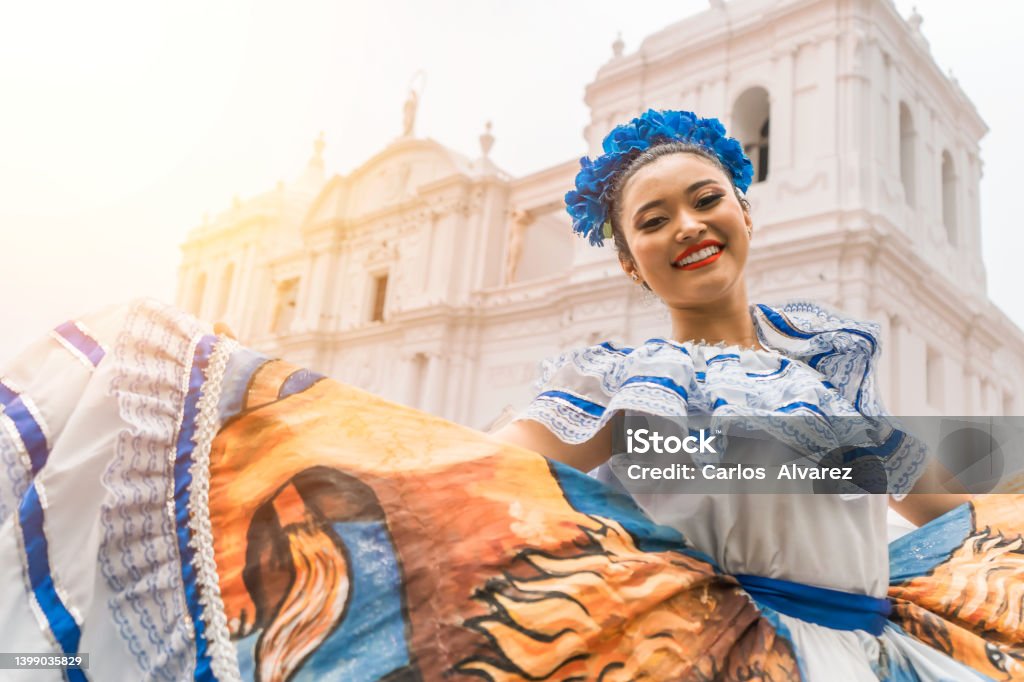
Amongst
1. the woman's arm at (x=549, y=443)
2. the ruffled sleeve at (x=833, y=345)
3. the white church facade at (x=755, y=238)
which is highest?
the white church facade at (x=755, y=238)

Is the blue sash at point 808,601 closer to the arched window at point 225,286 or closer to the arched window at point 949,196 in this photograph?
the arched window at point 949,196

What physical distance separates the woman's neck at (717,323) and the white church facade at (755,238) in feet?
23.9

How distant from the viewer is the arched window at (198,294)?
942 inches

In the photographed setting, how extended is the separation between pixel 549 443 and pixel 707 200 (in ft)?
1.99

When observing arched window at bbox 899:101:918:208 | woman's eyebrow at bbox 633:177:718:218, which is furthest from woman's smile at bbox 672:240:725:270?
arched window at bbox 899:101:918:208

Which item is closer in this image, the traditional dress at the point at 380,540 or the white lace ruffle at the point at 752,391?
the traditional dress at the point at 380,540

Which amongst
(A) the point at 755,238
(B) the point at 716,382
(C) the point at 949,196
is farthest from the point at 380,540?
(C) the point at 949,196

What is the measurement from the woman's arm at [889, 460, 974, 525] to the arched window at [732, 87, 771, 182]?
39.6ft

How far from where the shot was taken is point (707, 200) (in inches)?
58.1

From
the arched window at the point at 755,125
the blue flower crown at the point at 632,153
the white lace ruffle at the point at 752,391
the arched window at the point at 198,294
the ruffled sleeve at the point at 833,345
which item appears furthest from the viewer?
the arched window at the point at 198,294

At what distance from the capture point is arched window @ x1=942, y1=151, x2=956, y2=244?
14.3 metres

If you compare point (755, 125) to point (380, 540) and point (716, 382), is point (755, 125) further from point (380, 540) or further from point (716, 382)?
point (380, 540)

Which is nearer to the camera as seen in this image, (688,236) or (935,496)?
(688,236)

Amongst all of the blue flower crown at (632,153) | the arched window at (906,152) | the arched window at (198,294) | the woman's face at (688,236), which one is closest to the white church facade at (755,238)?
the arched window at (906,152)
